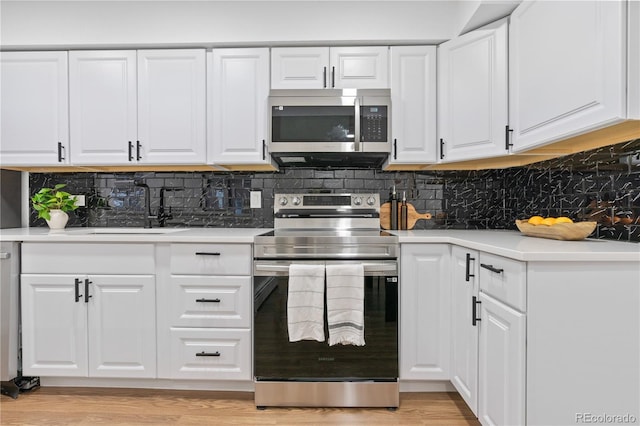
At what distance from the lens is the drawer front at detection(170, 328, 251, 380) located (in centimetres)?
212

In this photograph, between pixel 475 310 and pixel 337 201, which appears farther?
pixel 337 201

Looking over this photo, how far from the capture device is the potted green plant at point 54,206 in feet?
8.45

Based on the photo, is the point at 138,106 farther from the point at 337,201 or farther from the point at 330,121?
the point at 337,201

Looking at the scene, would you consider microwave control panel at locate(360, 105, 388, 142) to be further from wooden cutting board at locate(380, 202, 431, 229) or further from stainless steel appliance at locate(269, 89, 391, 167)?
wooden cutting board at locate(380, 202, 431, 229)

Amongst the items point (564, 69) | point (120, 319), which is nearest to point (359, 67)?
point (564, 69)

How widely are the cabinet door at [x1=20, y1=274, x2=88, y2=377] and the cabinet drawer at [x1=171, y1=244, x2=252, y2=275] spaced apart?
22.7 inches

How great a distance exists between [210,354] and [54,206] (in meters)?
→ 1.51

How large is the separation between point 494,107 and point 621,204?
776 mm

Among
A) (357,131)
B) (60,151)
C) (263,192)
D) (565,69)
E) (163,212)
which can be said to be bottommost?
(163,212)

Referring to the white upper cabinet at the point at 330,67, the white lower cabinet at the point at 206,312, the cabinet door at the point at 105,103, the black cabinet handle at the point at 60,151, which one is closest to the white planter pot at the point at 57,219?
the black cabinet handle at the point at 60,151

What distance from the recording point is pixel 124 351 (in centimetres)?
216

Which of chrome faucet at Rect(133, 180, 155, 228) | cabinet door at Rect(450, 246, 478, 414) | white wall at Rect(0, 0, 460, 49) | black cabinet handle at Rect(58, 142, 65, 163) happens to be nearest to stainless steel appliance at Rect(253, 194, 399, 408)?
cabinet door at Rect(450, 246, 478, 414)

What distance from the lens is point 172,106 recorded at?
8.02 ft

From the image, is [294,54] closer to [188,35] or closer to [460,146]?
[188,35]
